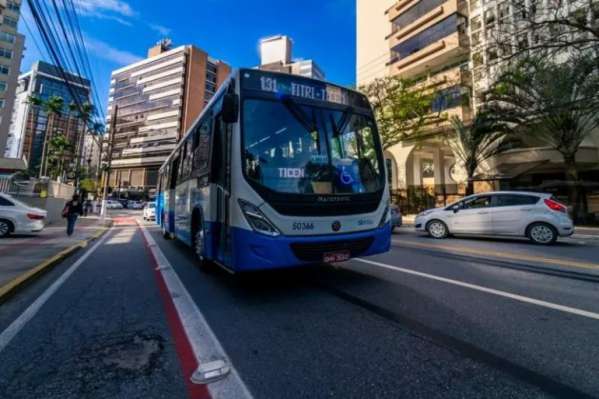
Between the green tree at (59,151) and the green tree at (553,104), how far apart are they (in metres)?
54.1

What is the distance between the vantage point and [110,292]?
448 cm

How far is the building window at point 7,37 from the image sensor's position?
47603 mm

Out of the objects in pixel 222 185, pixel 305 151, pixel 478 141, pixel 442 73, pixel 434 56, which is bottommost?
pixel 222 185

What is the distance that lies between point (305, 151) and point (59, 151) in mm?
56719

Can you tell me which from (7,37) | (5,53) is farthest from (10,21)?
(5,53)

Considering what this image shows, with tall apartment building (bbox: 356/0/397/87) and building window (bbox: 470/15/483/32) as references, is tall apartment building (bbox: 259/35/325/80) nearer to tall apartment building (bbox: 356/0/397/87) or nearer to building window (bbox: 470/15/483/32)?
tall apartment building (bbox: 356/0/397/87)

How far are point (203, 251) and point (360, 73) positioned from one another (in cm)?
3507

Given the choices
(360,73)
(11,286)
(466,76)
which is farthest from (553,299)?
(360,73)

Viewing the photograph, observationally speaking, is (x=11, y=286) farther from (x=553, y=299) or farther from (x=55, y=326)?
(x=553, y=299)

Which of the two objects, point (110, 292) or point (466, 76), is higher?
point (466, 76)

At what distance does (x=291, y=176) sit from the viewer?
12.8 feet

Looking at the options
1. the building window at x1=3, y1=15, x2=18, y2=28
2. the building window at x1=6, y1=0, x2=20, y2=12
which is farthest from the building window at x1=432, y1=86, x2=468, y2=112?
the building window at x1=6, y1=0, x2=20, y2=12

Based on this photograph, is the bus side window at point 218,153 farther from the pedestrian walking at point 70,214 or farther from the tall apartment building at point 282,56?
the tall apartment building at point 282,56

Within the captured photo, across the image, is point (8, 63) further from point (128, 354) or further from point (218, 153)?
point (128, 354)
